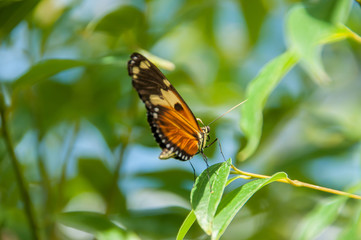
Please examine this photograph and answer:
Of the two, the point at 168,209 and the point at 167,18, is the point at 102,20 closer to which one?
the point at 167,18

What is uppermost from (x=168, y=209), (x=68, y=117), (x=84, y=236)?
(x=68, y=117)

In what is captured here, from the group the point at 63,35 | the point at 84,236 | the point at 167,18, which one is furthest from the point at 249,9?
the point at 84,236

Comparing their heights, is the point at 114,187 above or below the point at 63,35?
below

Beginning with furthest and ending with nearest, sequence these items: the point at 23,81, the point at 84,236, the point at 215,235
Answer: the point at 84,236 → the point at 23,81 → the point at 215,235

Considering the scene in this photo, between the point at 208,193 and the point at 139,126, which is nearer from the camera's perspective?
the point at 208,193

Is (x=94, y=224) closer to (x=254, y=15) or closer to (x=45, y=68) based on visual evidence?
(x=45, y=68)

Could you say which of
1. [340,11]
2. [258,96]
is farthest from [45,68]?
[340,11]

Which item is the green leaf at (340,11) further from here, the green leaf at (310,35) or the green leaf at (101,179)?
the green leaf at (101,179)

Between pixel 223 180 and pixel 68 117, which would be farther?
pixel 68 117
